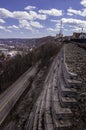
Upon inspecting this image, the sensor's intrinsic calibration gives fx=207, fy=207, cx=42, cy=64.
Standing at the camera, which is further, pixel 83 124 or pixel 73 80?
pixel 73 80

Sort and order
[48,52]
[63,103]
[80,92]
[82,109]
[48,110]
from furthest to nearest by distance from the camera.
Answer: [48,52], [48,110], [80,92], [63,103], [82,109]

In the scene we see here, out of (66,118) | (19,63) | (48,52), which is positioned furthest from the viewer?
(48,52)

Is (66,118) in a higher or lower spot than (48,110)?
higher

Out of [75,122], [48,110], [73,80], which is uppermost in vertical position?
[73,80]

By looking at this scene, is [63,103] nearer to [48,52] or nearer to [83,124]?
[83,124]

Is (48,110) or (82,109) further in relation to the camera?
(48,110)

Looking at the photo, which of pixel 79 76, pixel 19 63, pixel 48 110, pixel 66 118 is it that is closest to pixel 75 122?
pixel 66 118

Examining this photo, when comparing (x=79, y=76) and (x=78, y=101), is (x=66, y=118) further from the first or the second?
(x=79, y=76)

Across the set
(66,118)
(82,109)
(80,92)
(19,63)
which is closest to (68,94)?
(80,92)

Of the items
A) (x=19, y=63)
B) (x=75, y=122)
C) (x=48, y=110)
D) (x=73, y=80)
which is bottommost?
(x=19, y=63)
